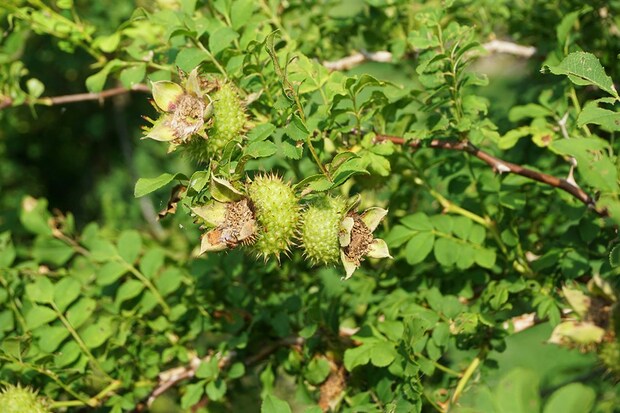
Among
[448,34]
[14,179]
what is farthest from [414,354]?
[14,179]

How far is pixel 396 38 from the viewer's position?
2416 mm

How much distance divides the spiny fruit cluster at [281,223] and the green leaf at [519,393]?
411 mm

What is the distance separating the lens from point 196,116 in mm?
1550

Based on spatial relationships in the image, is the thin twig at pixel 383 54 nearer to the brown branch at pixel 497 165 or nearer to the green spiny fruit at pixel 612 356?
the brown branch at pixel 497 165

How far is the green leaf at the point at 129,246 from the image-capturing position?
2240mm

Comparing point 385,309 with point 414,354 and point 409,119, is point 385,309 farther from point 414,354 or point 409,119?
point 409,119

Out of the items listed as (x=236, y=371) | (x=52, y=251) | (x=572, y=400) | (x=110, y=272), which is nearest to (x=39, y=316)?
(x=110, y=272)

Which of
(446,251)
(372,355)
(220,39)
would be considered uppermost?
(220,39)

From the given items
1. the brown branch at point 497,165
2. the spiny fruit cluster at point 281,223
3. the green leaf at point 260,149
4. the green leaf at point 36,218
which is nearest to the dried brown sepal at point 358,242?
the spiny fruit cluster at point 281,223

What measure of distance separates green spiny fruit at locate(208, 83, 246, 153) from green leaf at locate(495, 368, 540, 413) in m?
0.76

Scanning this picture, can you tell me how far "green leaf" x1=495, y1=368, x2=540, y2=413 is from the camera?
121 cm

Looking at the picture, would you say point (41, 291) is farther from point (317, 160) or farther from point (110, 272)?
point (317, 160)

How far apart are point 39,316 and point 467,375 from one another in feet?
3.91

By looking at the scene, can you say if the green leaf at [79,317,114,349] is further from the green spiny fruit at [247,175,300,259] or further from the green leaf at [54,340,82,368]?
the green spiny fruit at [247,175,300,259]
